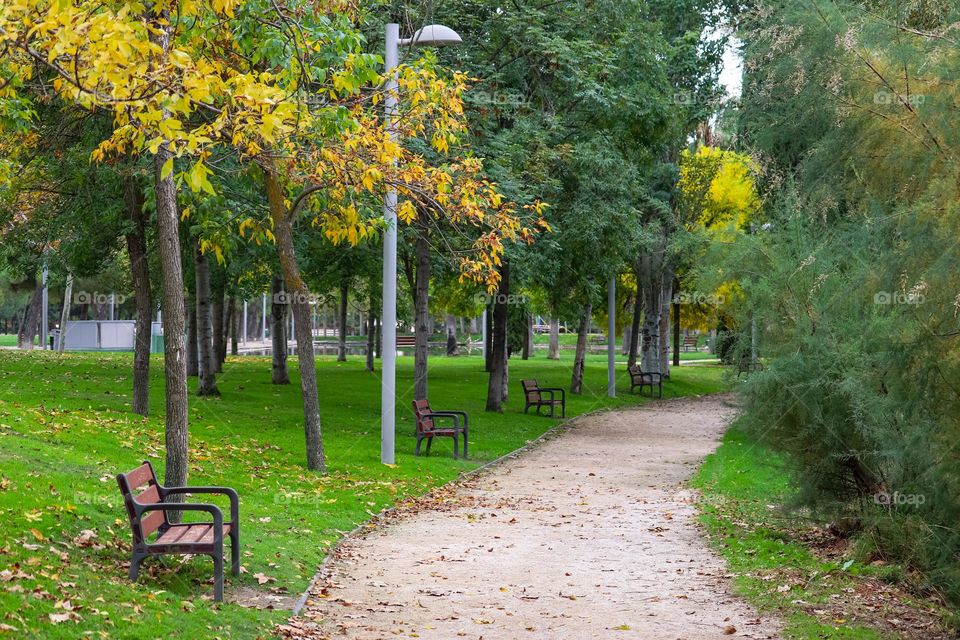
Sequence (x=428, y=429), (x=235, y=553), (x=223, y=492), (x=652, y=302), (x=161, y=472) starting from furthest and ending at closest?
1. (x=652, y=302)
2. (x=428, y=429)
3. (x=161, y=472)
4. (x=235, y=553)
5. (x=223, y=492)

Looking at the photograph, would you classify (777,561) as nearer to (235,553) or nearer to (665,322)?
(235,553)

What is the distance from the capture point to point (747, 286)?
12.2 metres

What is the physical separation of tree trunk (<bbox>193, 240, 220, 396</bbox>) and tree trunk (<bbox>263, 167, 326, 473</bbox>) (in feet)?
29.2

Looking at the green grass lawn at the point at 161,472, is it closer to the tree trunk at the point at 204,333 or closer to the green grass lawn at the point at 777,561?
the tree trunk at the point at 204,333

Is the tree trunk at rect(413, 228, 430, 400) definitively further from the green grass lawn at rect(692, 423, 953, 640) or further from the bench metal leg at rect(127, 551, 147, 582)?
the bench metal leg at rect(127, 551, 147, 582)

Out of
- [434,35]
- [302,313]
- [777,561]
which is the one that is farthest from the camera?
[434,35]

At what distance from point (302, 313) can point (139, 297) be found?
4.95 metres

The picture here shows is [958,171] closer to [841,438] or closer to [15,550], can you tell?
[841,438]

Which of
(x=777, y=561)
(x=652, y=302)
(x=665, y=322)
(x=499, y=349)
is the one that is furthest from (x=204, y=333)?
(x=665, y=322)

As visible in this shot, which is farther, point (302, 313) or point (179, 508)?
point (302, 313)

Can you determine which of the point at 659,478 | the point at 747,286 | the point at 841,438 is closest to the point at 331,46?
the point at 747,286

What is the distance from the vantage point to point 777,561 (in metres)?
10.5

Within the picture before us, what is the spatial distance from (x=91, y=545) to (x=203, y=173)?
356 centimetres

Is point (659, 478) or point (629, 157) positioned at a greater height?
point (629, 157)
